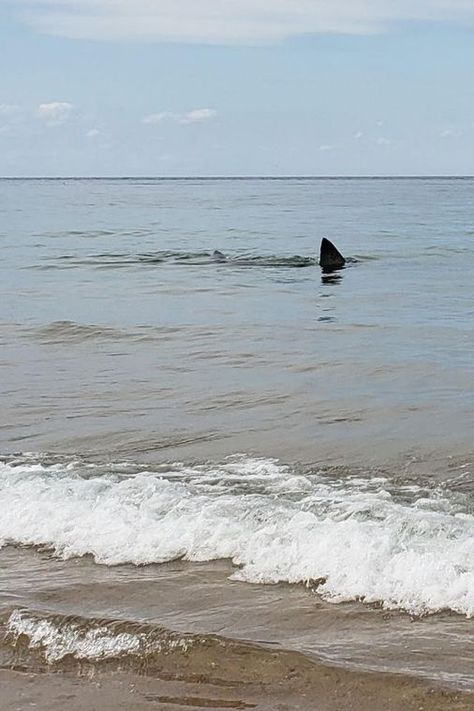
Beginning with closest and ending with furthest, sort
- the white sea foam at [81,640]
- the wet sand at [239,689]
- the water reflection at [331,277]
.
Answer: the wet sand at [239,689]
the white sea foam at [81,640]
the water reflection at [331,277]

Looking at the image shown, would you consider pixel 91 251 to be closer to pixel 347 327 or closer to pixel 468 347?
pixel 347 327

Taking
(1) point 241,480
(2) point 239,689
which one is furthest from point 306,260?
(2) point 239,689

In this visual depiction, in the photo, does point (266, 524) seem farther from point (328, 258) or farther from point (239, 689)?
point (328, 258)

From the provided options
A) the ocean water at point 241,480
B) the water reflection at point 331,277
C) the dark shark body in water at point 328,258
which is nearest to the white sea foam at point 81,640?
the ocean water at point 241,480

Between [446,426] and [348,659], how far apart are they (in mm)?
4395

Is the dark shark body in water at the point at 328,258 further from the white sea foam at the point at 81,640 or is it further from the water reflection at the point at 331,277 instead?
the white sea foam at the point at 81,640

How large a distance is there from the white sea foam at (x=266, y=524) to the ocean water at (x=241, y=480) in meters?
0.02

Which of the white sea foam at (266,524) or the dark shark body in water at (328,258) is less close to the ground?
the dark shark body in water at (328,258)

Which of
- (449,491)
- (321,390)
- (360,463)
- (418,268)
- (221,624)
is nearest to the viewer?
(221,624)

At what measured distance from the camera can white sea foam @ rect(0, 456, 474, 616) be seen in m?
4.87

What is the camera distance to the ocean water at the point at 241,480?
14.6 feet

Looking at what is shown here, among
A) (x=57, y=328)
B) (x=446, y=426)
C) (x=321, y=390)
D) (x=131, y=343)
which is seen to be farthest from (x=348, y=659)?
(x=57, y=328)

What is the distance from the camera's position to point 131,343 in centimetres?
1316

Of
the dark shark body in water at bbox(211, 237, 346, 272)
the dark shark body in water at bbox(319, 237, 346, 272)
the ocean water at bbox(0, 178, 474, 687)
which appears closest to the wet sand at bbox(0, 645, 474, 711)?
the ocean water at bbox(0, 178, 474, 687)
